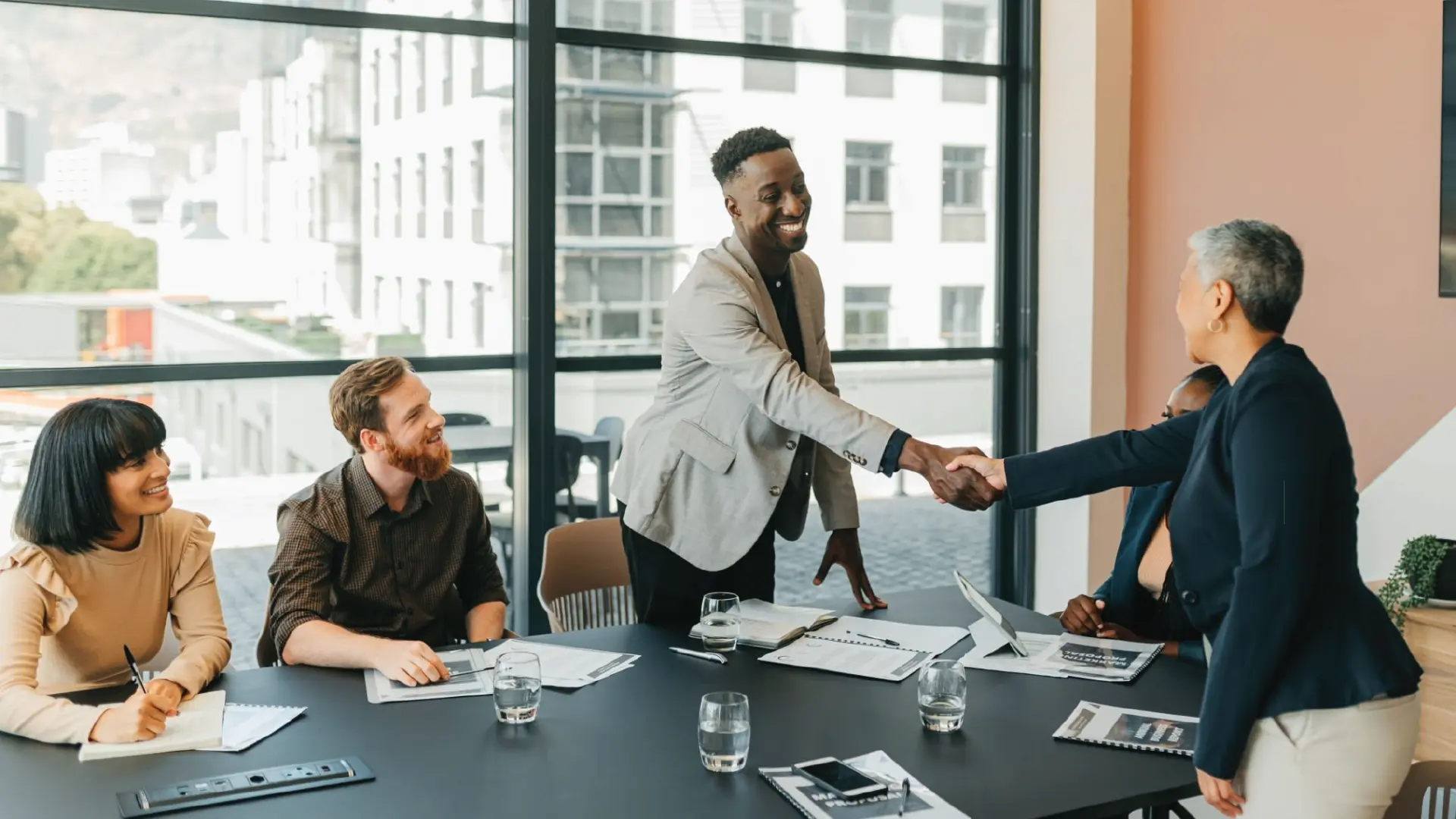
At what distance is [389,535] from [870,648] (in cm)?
103

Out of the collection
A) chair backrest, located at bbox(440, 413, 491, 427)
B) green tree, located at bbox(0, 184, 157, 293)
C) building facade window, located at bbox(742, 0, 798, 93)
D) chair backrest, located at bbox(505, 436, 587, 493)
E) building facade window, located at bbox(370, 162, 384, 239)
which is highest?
→ building facade window, located at bbox(742, 0, 798, 93)

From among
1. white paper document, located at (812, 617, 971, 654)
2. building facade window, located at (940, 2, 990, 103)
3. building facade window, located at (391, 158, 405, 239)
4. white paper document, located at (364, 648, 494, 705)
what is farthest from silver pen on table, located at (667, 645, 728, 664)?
building facade window, located at (940, 2, 990, 103)

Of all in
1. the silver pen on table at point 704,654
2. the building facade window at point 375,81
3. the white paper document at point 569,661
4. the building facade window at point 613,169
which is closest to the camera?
the white paper document at point 569,661

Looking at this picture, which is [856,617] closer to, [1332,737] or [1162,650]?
[1162,650]

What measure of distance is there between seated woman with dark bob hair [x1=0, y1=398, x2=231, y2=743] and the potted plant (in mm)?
2749

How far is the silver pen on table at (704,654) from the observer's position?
94.9 inches

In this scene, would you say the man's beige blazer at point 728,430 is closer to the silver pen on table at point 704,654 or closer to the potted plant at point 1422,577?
the silver pen on table at point 704,654

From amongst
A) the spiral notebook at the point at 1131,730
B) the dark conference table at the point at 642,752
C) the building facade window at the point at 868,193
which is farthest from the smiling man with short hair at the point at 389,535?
the building facade window at the point at 868,193

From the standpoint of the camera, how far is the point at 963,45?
4.96m

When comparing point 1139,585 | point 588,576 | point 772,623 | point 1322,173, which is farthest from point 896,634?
point 1322,173

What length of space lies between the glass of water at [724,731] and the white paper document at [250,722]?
0.68 m

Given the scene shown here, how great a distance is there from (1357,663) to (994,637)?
0.89m

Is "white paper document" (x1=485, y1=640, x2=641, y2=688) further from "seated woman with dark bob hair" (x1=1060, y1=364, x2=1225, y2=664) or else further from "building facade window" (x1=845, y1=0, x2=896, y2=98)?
"building facade window" (x1=845, y1=0, x2=896, y2=98)

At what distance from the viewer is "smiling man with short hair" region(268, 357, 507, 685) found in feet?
8.57
